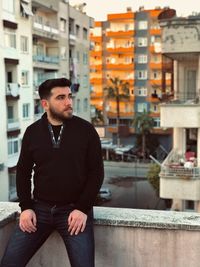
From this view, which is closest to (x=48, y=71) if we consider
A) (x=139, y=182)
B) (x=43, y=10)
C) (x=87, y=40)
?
(x=43, y=10)

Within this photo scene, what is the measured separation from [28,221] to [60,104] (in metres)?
0.87

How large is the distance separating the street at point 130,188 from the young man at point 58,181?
81.3ft

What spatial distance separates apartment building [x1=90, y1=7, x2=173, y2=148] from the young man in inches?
1740

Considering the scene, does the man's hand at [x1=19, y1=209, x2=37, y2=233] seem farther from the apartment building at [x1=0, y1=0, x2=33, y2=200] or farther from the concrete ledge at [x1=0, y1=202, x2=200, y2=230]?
the apartment building at [x1=0, y1=0, x2=33, y2=200]

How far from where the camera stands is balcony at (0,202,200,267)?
3.35 meters

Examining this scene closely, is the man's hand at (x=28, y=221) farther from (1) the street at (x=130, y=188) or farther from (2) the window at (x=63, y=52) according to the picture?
(2) the window at (x=63, y=52)

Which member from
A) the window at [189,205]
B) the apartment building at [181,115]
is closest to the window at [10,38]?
the apartment building at [181,115]

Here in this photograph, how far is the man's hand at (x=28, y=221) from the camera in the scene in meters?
3.28

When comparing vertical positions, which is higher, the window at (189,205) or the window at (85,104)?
the window at (85,104)

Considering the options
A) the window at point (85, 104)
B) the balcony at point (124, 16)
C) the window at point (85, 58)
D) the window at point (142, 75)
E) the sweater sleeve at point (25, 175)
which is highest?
the balcony at point (124, 16)

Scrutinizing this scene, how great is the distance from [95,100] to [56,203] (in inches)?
2032

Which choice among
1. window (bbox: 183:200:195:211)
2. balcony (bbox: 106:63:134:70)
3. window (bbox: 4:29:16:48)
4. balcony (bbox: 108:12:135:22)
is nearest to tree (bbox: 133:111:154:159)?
balcony (bbox: 106:63:134:70)

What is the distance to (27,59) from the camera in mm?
26953

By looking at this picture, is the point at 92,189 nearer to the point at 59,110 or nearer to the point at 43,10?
the point at 59,110
